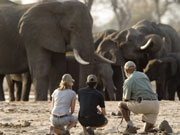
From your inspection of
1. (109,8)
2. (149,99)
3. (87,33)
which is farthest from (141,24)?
(109,8)

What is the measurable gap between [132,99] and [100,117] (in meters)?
0.56

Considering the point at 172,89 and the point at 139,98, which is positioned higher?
the point at 172,89

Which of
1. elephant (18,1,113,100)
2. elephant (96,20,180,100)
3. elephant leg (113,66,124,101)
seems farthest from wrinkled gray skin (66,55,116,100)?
elephant (18,1,113,100)

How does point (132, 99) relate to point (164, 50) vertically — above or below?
below

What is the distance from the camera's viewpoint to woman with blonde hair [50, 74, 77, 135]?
299 inches

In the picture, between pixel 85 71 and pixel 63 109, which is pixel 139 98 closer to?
pixel 63 109

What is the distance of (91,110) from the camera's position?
7.66 m

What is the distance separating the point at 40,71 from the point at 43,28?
1.08 m

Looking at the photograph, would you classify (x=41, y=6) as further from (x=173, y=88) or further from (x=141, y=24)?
(x=141, y=24)

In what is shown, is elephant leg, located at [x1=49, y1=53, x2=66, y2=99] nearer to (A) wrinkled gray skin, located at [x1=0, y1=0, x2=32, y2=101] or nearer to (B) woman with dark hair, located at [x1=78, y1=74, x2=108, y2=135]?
(A) wrinkled gray skin, located at [x1=0, y1=0, x2=32, y2=101]

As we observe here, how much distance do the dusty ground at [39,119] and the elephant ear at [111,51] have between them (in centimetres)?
Answer: 476

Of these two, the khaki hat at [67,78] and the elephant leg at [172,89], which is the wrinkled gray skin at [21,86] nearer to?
the elephant leg at [172,89]

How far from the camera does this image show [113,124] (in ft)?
29.5

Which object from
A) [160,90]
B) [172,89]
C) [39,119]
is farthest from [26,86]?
[39,119]
